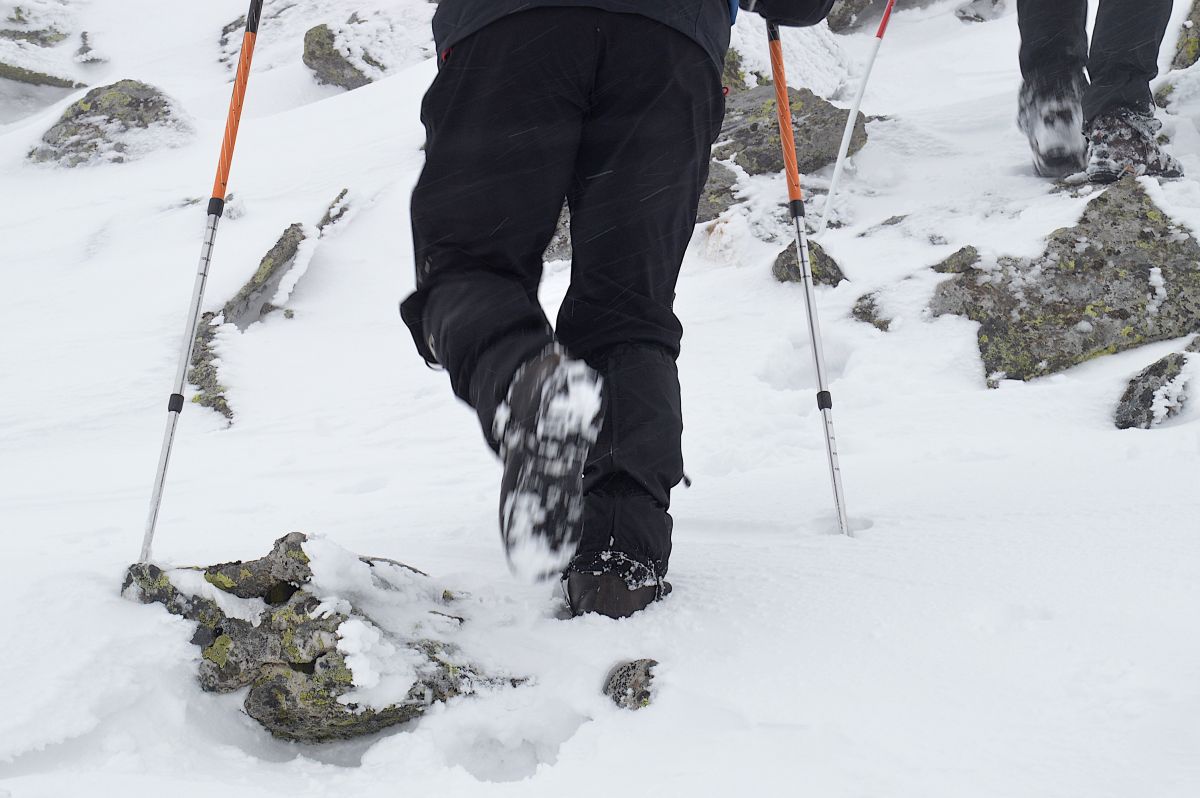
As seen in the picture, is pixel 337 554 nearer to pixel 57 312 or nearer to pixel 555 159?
pixel 555 159

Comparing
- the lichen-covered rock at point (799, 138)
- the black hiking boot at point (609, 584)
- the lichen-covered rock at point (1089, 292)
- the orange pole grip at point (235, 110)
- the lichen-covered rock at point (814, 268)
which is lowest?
the lichen-covered rock at point (799, 138)

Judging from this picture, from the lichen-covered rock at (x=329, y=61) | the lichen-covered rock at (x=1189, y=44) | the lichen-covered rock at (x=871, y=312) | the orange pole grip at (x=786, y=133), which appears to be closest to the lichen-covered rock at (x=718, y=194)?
the lichen-covered rock at (x=871, y=312)

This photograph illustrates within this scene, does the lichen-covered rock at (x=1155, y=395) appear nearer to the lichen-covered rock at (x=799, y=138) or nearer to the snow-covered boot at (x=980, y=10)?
the lichen-covered rock at (x=799, y=138)

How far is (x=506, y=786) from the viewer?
1027mm

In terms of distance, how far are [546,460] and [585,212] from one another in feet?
2.08

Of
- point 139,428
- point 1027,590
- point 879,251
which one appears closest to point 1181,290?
point 879,251

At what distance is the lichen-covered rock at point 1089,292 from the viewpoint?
11.6 ft

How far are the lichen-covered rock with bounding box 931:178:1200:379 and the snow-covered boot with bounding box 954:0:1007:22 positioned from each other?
1208 centimetres

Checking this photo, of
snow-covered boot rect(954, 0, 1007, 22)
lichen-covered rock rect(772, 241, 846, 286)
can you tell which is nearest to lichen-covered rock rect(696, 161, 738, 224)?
lichen-covered rock rect(772, 241, 846, 286)

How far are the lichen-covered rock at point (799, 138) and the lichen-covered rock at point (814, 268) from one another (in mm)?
1973

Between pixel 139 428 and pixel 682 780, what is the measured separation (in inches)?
180

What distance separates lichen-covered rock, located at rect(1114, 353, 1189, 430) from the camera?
8.82 ft

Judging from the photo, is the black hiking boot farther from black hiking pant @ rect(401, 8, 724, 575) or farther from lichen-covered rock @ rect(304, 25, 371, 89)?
lichen-covered rock @ rect(304, 25, 371, 89)

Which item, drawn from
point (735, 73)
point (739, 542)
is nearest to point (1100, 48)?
point (739, 542)
